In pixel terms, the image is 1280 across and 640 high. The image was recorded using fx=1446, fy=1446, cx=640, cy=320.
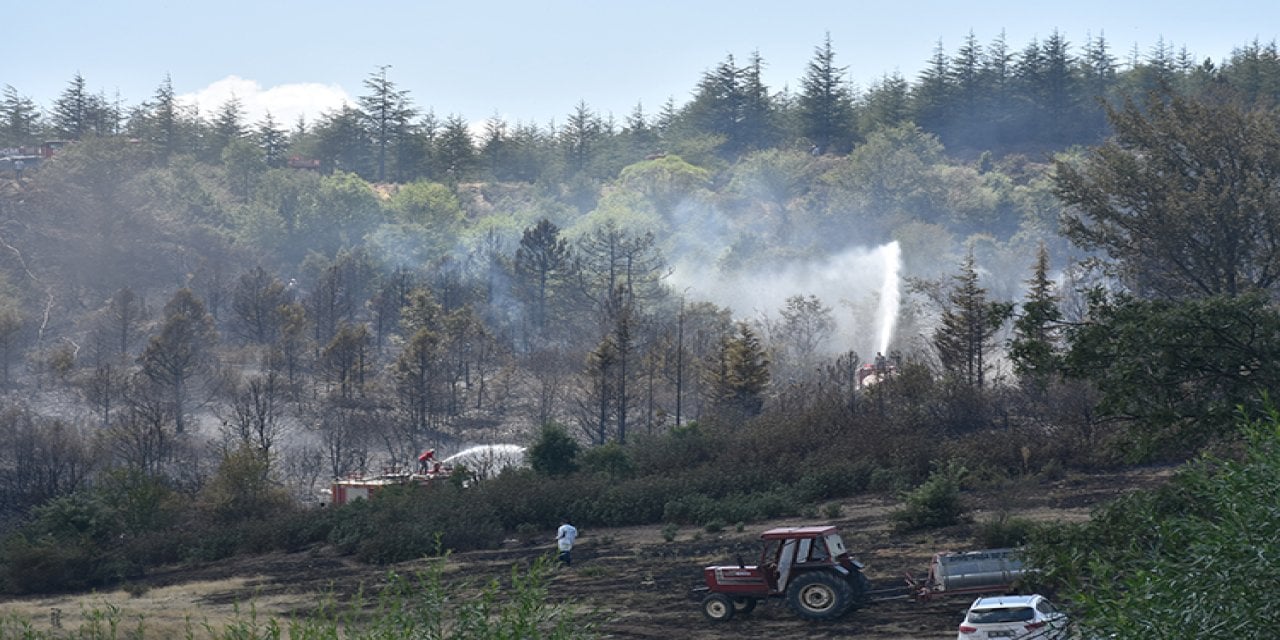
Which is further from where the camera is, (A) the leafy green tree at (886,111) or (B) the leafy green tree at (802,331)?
(A) the leafy green tree at (886,111)

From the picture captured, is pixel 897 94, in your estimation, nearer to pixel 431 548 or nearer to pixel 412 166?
pixel 412 166

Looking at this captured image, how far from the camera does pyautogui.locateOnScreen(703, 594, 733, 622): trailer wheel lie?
24.3 meters

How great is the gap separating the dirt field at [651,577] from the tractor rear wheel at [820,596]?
0.23 meters

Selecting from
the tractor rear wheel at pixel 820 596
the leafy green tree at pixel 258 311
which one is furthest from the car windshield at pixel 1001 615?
the leafy green tree at pixel 258 311

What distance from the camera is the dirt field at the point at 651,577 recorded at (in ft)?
77.9

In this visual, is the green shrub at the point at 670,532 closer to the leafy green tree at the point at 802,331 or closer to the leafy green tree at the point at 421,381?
the leafy green tree at the point at 421,381

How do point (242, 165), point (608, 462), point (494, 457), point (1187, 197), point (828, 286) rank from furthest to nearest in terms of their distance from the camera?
point (242, 165), point (828, 286), point (494, 457), point (608, 462), point (1187, 197)

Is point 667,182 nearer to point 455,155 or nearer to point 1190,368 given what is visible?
point 455,155

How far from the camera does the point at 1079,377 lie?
1984cm

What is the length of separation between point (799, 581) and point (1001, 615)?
4996 mm

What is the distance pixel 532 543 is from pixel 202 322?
47.2 meters

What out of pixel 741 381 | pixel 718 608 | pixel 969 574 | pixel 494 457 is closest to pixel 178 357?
pixel 494 457

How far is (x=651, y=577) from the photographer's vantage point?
29484mm

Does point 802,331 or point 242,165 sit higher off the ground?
point 242,165
